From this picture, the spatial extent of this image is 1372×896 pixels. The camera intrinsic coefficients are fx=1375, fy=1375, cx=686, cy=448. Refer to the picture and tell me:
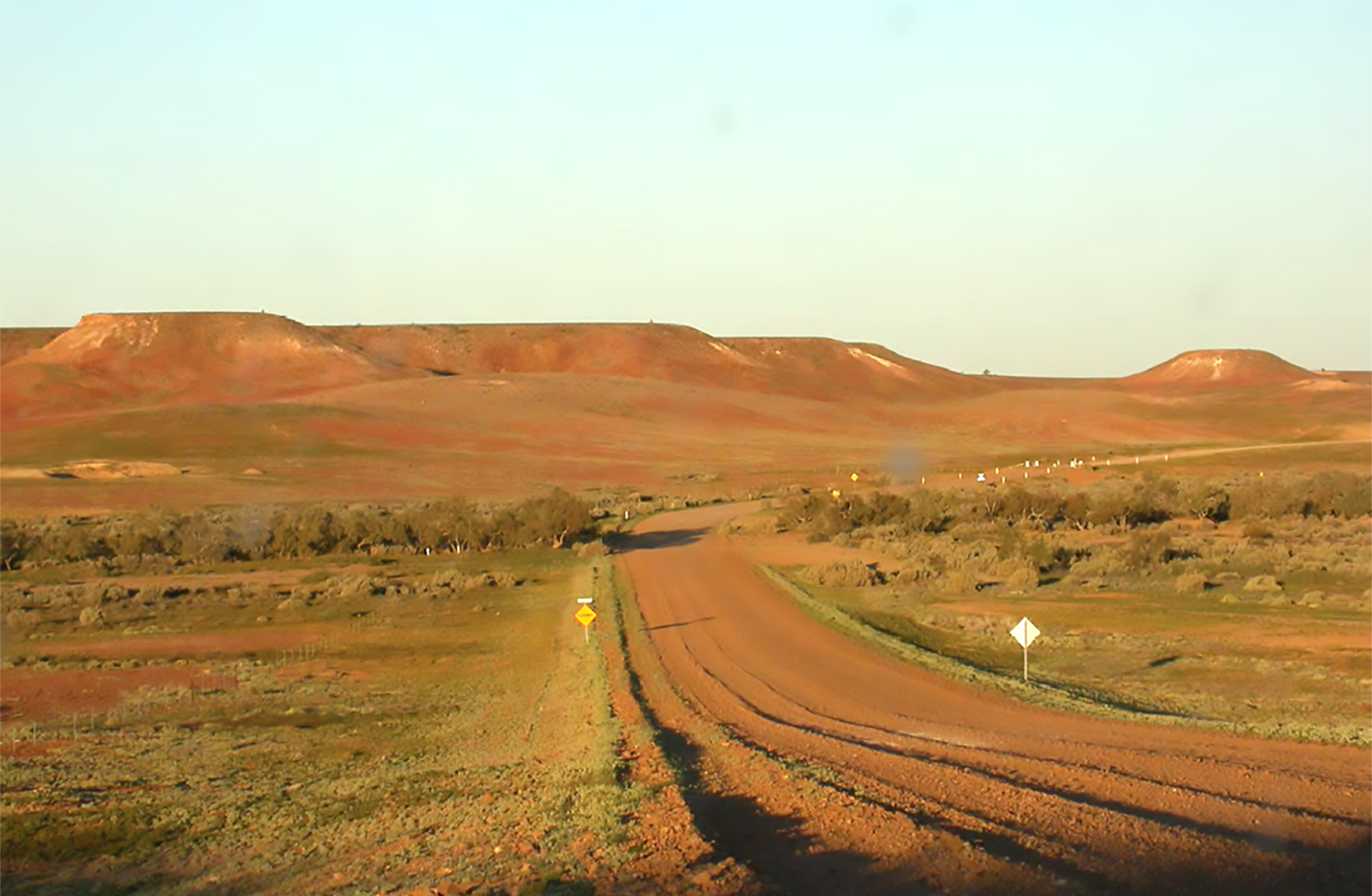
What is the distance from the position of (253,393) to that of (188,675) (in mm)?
107772

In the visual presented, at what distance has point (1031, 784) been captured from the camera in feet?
38.8

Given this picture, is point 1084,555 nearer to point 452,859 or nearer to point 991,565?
point 991,565

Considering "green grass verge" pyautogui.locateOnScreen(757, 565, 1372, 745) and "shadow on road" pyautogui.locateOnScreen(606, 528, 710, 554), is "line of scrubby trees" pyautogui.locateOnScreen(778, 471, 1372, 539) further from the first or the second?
"green grass verge" pyautogui.locateOnScreen(757, 565, 1372, 745)

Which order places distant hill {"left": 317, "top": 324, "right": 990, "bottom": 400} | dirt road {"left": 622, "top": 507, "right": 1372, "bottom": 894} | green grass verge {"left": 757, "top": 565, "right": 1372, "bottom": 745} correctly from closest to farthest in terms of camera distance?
dirt road {"left": 622, "top": 507, "right": 1372, "bottom": 894}, green grass verge {"left": 757, "top": 565, "right": 1372, "bottom": 745}, distant hill {"left": 317, "top": 324, "right": 990, "bottom": 400}

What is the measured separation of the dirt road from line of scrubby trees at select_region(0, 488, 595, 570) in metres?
21.4

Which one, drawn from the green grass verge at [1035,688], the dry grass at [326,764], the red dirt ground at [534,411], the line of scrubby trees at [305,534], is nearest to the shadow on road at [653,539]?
the line of scrubby trees at [305,534]

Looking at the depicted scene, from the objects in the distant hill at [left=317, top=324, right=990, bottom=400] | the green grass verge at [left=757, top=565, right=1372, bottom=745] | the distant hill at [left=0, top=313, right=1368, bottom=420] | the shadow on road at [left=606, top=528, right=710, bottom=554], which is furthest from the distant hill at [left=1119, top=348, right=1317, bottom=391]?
the green grass verge at [left=757, top=565, right=1372, bottom=745]

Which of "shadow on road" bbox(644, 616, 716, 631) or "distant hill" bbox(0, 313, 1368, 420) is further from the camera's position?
"distant hill" bbox(0, 313, 1368, 420)

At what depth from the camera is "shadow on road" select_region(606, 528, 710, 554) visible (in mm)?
41625

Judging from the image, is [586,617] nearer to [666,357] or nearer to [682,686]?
[682,686]

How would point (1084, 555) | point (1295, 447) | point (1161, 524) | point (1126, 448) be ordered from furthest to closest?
point (1126, 448)
point (1295, 447)
point (1161, 524)
point (1084, 555)

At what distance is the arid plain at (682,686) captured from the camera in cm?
1010

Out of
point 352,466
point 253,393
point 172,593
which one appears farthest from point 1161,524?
point 253,393

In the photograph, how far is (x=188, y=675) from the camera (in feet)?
72.5
